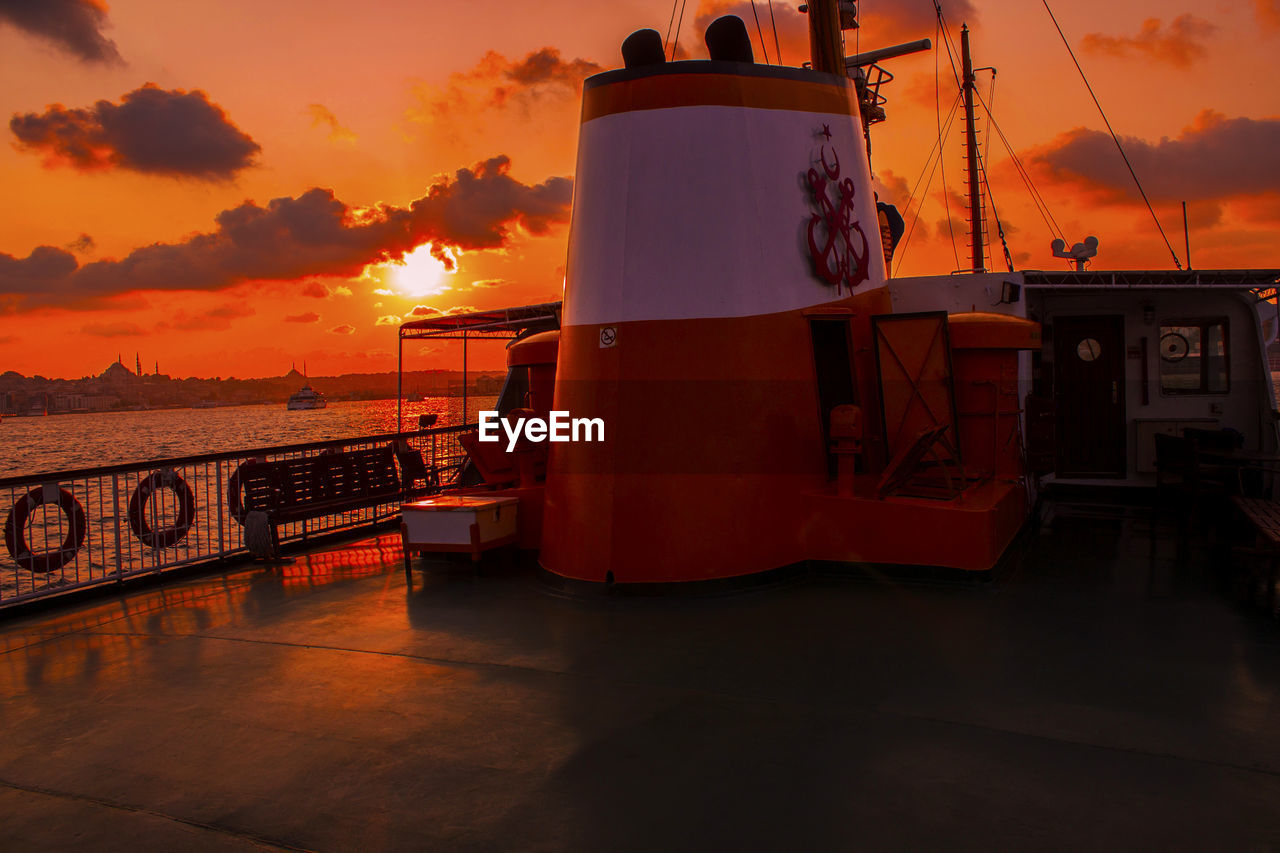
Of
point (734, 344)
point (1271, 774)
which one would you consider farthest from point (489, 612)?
point (1271, 774)

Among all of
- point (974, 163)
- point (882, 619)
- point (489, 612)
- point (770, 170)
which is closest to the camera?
point (882, 619)

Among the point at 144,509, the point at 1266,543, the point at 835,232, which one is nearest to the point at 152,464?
the point at 144,509

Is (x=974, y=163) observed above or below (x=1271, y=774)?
above

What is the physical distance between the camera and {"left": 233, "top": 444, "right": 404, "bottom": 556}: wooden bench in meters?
9.62

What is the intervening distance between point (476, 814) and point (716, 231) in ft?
17.1

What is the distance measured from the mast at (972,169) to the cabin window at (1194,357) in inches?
795

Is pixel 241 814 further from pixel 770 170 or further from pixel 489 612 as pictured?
pixel 770 170

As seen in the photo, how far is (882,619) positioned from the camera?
6.44 m

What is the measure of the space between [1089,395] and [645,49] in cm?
972

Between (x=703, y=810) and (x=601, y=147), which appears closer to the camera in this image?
(x=703, y=810)

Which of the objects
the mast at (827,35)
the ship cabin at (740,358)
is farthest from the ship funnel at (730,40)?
the mast at (827,35)

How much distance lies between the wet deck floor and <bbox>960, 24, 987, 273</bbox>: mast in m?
28.5

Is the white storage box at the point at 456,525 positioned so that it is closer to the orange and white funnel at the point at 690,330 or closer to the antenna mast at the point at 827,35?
the orange and white funnel at the point at 690,330

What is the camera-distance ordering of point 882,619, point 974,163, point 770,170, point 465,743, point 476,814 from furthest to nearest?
point 974,163 → point 770,170 → point 882,619 → point 465,743 → point 476,814
